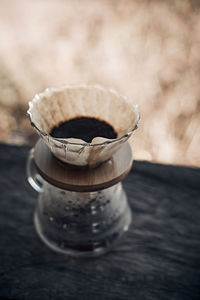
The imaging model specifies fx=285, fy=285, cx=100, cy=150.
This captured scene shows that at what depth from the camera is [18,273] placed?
0.43 metres

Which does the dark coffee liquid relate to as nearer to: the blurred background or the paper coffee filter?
the paper coffee filter

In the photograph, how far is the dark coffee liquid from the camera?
14.9 inches

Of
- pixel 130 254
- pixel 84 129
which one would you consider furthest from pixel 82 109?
pixel 130 254

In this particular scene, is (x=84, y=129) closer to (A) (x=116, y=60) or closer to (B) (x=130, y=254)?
(B) (x=130, y=254)

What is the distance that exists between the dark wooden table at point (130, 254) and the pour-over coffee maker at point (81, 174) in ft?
0.09

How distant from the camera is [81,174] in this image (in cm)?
38

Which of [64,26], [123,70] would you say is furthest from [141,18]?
[64,26]

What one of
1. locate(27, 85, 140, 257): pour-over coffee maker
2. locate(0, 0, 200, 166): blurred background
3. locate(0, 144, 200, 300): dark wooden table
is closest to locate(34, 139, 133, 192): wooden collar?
locate(27, 85, 140, 257): pour-over coffee maker

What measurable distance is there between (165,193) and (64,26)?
0.88 m

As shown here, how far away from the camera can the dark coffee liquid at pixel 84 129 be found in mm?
377

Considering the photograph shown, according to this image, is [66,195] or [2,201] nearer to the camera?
[66,195]

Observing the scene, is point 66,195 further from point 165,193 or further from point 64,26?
point 64,26

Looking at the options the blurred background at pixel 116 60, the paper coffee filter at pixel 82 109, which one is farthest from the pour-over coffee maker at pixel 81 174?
the blurred background at pixel 116 60

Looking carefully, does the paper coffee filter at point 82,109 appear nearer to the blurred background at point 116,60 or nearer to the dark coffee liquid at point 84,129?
the dark coffee liquid at point 84,129
